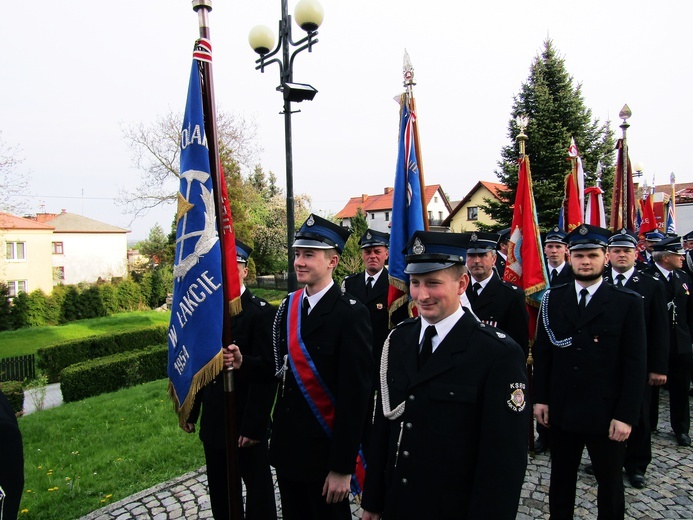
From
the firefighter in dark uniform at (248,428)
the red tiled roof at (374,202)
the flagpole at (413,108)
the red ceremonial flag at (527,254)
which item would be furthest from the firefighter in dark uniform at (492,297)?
the red tiled roof at (374,202)

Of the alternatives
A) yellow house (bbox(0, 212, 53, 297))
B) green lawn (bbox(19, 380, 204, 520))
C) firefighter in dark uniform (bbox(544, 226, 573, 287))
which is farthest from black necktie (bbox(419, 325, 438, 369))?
yellow house (bbox(0, 212, 53, 297))

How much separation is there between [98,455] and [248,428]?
3748 millimetres

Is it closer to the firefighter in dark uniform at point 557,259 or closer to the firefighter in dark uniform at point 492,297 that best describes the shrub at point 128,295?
the firefighter in dark uniform at point 557,259

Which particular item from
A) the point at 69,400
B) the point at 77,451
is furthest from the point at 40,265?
the point at 77,451

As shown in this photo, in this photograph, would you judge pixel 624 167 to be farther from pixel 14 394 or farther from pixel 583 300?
pixel 14 394

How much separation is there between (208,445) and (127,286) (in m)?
34.8

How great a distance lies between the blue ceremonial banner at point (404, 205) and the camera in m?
4.99

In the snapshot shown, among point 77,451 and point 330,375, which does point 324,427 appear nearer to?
point 330,375

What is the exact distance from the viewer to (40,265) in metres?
39.7

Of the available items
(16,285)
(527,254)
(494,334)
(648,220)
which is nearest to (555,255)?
(527,254)

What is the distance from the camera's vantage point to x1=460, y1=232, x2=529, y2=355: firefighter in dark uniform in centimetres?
481

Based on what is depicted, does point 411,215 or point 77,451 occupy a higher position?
point 411,215

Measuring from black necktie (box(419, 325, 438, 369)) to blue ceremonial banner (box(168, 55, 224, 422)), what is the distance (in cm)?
136

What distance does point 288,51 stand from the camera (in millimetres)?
7387
